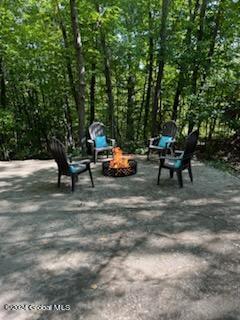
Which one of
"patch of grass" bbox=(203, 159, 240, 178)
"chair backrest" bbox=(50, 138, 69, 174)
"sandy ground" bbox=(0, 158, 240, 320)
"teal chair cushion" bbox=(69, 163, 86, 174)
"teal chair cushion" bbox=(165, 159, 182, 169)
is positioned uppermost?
"chair backrest" bbox=(50, 138, 69, 174)

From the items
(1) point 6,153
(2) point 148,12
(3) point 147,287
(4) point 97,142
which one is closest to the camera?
(3) point 147,287

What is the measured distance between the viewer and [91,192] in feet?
17.2

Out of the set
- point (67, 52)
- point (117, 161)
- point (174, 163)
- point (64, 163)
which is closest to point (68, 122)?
point (67, 52)

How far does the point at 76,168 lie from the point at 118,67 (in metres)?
5.86

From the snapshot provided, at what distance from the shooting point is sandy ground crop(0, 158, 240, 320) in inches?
97.0

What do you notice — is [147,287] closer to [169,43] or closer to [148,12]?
[169,43]

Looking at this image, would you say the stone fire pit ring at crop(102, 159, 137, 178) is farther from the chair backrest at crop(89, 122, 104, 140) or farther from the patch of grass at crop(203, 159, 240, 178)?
the patch of grass at crop(203, 159, 240, 178)

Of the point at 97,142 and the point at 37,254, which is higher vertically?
the point at 97,142

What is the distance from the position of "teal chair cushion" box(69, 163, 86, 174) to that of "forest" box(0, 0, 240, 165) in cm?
179

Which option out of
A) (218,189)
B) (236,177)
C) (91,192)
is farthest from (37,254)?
(236,177)

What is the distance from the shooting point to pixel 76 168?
5391mm

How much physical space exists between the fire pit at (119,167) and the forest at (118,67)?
4.23 ft

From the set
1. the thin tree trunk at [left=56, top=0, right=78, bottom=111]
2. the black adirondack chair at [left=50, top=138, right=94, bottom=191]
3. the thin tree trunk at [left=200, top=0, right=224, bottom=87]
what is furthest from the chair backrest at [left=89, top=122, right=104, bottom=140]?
the thin tree trunk at [left=56, top=0, right=78, bottom=111]

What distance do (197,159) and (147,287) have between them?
5133 mm
